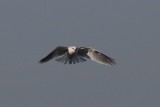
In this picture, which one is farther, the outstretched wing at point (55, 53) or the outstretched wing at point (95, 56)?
the outstretched wing at point (55, 53)

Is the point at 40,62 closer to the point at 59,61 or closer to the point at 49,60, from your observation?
the point at 49,60

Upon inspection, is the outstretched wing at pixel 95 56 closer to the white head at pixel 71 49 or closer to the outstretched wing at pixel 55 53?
the white head at pixel 71 49

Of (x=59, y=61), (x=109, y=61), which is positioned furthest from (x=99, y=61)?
(x=59, y=61)

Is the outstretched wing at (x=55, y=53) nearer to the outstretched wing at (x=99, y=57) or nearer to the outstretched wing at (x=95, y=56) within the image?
the outstretched wing at (x=95, y=56)

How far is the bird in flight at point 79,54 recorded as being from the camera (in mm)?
32531

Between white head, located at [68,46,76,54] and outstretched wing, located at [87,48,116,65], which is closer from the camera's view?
white head, located at [68,46,76,54]

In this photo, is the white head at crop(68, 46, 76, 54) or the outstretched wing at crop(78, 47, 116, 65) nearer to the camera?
the white head at crop(68, 46, 76, 54)

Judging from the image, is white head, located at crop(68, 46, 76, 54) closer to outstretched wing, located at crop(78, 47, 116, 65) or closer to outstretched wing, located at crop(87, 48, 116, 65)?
outstretched wing, located at crop(78, 47, 116, 65)

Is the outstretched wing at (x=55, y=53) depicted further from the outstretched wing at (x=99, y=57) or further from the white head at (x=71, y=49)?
the outstretched wing at (x=99, y=57)

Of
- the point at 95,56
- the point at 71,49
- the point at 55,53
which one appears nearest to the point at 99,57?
the point at 95,56

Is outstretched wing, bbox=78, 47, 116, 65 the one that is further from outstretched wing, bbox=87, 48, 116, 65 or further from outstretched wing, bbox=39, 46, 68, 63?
outstretched wing, bbox=39, 46, 68, 63

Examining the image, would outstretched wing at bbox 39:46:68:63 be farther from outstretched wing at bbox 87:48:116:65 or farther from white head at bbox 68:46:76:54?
outstretched wing at bbox 87:48:116:65

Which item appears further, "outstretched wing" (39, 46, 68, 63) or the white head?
"outstretched wing" (39, 46, 68, 63)

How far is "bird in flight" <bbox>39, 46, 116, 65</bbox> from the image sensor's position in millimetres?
32531
